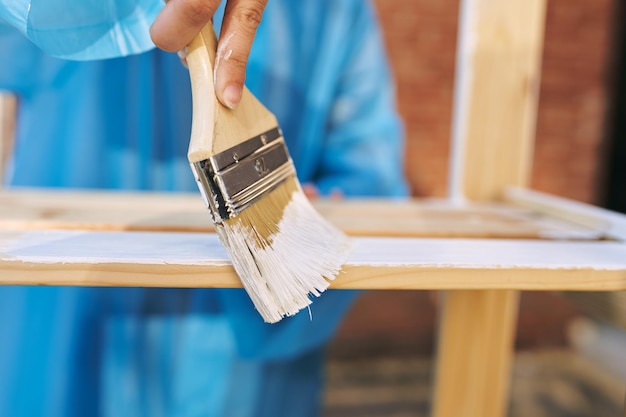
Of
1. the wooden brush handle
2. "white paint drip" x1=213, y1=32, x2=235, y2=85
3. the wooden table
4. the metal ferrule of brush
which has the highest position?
"white paint drip" x1=213, y1=32, x2=235, y2=85

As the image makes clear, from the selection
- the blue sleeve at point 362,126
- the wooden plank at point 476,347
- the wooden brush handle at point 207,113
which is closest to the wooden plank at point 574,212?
the wooden plank at point 476,347

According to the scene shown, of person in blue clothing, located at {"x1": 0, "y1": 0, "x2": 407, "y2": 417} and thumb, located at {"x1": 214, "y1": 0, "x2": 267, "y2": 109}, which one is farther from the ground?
thumb, located at {"x1": 214, "y1": 0, "x2": 267, "y2": 109}

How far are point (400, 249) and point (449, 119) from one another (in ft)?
5.25

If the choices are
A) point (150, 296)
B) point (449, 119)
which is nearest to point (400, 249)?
point (150, 296)

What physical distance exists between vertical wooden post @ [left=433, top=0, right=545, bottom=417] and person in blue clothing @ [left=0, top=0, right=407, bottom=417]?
0.15 meters

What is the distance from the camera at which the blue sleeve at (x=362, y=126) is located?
2.87 ft

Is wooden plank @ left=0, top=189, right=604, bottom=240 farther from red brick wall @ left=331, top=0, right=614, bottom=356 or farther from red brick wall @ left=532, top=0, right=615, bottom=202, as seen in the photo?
red brick wall @ left=532, top=0, right=615, bottom=202

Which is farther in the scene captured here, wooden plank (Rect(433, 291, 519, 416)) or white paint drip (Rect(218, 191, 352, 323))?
wooden plank (Rect(433, 291, 519, 416))

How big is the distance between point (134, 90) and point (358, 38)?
379 mm

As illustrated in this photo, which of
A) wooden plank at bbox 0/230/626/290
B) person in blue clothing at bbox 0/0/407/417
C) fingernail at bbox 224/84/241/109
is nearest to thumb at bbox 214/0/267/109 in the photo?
fingernail at bbox 224/84/241/109

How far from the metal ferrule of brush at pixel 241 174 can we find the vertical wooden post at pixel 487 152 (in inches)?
12.9

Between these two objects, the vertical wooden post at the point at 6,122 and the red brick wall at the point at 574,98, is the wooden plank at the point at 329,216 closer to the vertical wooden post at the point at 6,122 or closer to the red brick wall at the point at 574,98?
the vertical wooden post at the point at 6,122

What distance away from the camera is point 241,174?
0.36 meters

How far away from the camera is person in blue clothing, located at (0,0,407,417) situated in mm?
678
